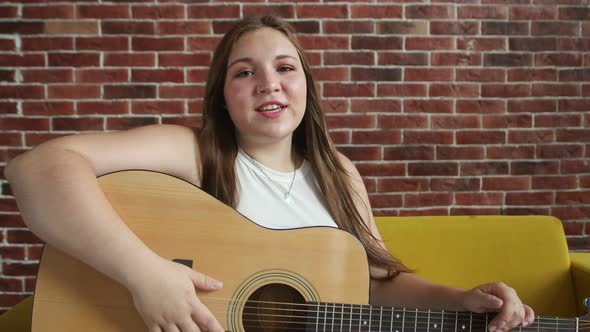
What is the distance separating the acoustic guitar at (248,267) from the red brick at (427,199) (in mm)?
1331

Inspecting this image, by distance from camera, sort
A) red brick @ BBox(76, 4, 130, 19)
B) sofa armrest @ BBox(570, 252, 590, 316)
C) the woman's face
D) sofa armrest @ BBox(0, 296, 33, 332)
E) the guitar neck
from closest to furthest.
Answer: the guitar neck, the woman's face, sofa armrest @ BBox(0, 296, 33, 332), sofa armrest @ BBox(570, 252, 590, 316), red brick @ BBox(76, 4, 130, 19)

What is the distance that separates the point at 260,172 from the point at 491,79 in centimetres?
152

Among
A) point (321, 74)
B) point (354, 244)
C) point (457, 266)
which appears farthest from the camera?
point (321, 74)

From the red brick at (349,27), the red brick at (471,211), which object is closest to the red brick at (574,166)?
the red brick at (471,211)

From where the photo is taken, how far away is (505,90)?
2.41 m

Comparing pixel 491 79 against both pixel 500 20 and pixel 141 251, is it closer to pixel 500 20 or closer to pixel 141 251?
pixel 500 20

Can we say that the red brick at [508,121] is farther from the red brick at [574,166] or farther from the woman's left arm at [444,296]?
the woman's left arm at [444,296]

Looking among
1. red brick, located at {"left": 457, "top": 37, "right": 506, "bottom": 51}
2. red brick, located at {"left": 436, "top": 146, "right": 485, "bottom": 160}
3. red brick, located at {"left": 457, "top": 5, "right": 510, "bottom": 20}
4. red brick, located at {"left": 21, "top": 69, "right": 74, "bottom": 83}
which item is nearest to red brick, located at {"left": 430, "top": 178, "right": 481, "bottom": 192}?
red brick, located at {"left": 436, "top": 146, "right": 485, "bottom": 160}

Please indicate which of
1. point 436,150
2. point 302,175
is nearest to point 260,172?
point 302,175

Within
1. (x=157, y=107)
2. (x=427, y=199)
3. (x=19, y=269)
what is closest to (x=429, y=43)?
(x=427, y=199)

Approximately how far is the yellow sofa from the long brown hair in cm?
41

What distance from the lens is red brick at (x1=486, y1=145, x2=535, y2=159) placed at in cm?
244

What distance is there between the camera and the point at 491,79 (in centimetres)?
240

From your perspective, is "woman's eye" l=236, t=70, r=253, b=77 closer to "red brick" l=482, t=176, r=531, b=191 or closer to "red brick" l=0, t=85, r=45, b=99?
"red brick" l=0, t=85, r=45, b=99
